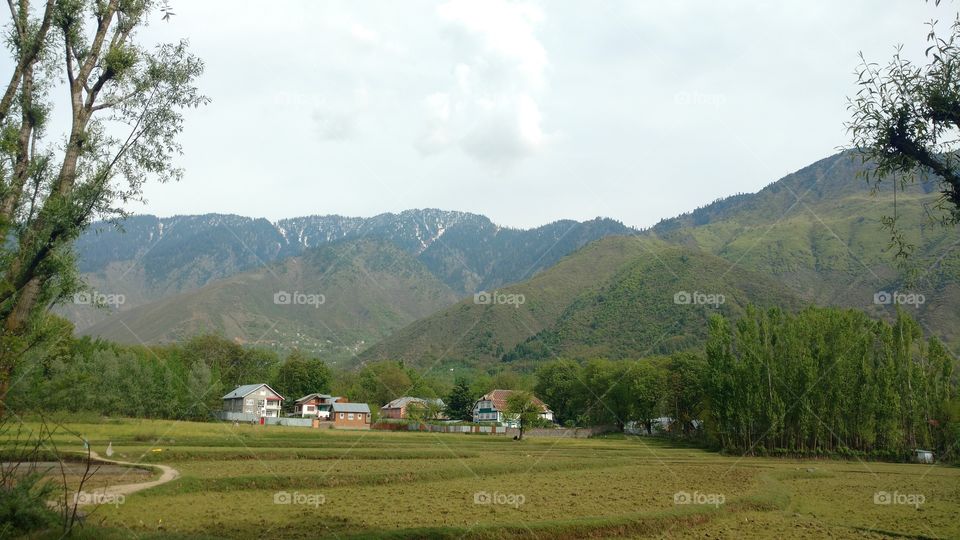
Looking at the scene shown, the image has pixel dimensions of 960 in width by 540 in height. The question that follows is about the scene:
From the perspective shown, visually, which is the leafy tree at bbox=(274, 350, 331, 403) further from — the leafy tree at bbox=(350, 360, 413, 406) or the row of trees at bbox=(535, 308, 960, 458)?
the row of trees at bbox=(535, 308, 960, 458)

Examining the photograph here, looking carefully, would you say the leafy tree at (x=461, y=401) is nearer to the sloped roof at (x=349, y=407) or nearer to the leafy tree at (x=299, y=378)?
the sloped roof at (x=349, y=407)

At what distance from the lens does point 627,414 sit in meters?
98.8

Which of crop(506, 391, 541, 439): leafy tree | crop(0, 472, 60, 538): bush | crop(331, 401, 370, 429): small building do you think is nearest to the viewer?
crop(0, 472, 60, 538): bush

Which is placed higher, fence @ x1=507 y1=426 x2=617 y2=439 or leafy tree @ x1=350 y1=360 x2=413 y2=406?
leafy tree @ x1=350 y1=360 x2=413 y2=406

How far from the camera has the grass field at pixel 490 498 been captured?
18.6 m

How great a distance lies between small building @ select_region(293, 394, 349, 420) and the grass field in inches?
2834

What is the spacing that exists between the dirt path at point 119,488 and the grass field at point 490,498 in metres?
0.50

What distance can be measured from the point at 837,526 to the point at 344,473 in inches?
845

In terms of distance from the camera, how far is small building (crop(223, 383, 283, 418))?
10194cm

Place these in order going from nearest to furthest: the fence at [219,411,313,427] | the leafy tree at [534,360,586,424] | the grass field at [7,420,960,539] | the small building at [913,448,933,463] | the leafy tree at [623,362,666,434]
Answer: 1. the grass field at [7,420,960,539]
2. the small building at [913,448,933,463]
3. the fence at [219,411,313,427]
4. the leafy tree at [623,362,666,434]
5. the leafy tree at [534,360,586,424]

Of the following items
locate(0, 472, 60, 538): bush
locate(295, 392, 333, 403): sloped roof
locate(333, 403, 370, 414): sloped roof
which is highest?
locate(0, 472, 60, 538): bush

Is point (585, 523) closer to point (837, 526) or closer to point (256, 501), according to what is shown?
point (837, 526)

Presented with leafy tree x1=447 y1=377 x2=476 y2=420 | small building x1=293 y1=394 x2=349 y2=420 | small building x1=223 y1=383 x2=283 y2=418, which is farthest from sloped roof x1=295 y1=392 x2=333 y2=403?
leafy tree x1=447 y1=377 x2=476 y2=420

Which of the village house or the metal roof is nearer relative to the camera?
the metal roof
